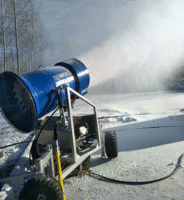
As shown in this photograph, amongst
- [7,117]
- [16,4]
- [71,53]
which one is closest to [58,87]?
[7,117]

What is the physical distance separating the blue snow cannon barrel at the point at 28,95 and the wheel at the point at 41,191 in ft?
2.49

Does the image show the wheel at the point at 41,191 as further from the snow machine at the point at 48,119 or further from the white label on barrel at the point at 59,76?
the white label on barrel at the point at 59,76

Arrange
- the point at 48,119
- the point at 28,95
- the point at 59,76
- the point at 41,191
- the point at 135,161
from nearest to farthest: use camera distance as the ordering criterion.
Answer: the point at 41,191 < the point at 28,95 < the point at 48,119 < the point at 59,76 < the point at 135,161

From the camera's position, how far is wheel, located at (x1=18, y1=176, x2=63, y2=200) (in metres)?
1.98

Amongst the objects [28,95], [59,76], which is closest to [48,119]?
[28,95]

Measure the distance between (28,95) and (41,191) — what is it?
3.94 feet

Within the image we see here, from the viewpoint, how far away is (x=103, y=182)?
302 centimetres

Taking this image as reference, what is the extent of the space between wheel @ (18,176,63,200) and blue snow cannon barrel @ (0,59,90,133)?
2.49 ft

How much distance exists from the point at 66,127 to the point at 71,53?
32598 mm

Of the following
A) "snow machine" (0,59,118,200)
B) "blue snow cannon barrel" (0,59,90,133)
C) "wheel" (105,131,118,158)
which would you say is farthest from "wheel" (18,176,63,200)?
"wheel" (105,131,118,158)

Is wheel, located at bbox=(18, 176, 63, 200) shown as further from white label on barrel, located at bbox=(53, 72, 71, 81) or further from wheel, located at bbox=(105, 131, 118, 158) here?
wheel, located at bbox=(105, 131, 118, 158)

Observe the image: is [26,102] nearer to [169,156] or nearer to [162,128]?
[169,156]

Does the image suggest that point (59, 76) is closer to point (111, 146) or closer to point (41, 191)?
point (41, 191)

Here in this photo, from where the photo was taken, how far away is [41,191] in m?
1.99
